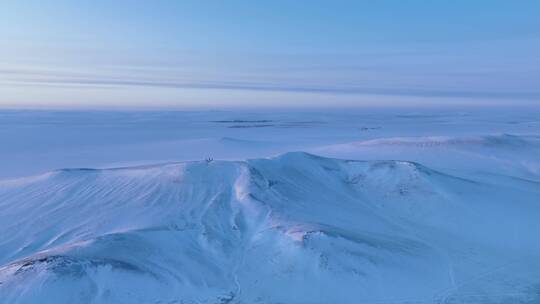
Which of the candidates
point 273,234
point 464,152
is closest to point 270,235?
point 273,234

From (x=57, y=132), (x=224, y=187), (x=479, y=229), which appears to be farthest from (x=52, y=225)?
(x=57, y=132)

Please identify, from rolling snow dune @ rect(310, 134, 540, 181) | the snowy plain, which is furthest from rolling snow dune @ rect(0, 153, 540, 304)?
rolling snow dune @ rect(310, 134, 540, 181)

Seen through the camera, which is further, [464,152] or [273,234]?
[464,152]

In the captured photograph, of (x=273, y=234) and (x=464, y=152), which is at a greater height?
(x=464, y=152)

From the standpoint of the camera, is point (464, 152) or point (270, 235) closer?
point (270, 235)

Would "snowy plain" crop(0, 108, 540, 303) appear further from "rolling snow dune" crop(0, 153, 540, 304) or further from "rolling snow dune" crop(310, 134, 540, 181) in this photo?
"rolling snow dune" crop(310, 134, 540, 181)

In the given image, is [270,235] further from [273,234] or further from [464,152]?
[464,152]

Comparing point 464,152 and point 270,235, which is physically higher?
point 464,152

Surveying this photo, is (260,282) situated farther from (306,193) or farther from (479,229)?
(479,229)
